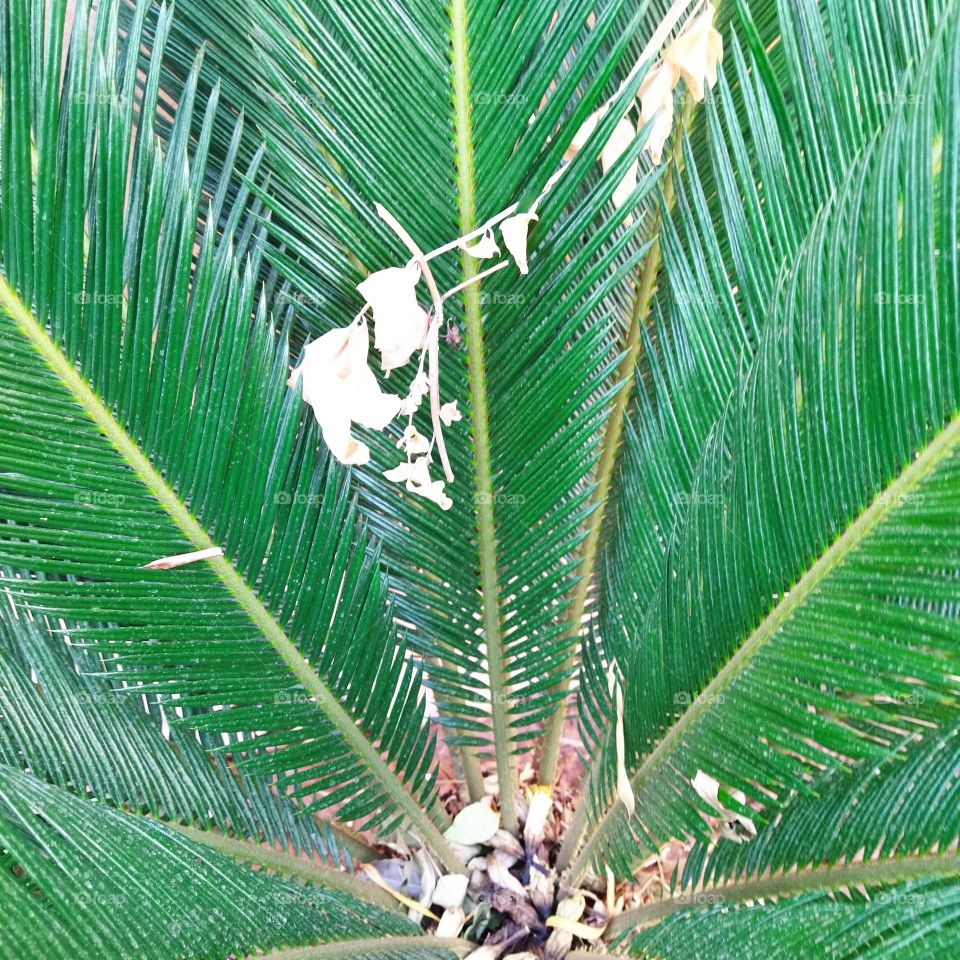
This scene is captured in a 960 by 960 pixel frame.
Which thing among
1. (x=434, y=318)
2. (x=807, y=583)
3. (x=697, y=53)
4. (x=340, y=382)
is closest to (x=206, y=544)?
(x=340, y=382)

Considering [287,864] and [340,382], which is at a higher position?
[340,382]

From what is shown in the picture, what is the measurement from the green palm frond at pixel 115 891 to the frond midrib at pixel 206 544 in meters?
0.21

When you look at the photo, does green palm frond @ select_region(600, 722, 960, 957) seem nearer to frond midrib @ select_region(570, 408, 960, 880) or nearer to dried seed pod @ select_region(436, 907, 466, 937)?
frond midrib @ select_region(570, 408, 960, 880)

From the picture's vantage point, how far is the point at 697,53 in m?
0.77

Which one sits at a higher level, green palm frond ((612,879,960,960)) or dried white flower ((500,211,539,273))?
dried white flower ((500,211,539,273))

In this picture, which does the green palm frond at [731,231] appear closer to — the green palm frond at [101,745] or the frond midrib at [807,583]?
the frond midrib at [807,583]

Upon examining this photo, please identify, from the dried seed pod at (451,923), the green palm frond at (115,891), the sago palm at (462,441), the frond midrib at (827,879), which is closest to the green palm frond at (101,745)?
the sago palm at (462,441)

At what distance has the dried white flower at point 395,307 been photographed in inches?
28.5

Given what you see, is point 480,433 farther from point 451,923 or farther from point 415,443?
point 451,923

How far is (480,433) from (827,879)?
57 centimetres

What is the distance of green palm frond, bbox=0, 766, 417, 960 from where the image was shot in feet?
1.84

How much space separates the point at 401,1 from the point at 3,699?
781 mm

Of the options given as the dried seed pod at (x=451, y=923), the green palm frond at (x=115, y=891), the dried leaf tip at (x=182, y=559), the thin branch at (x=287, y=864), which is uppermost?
the dried leaf tip at (x=182, y=559)

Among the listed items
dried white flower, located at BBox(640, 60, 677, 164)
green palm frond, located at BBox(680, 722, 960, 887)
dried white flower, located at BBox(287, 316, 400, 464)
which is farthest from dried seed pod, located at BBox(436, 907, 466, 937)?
dried white flower, located at BBox(640, 60, 677, 164)
